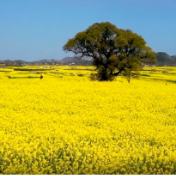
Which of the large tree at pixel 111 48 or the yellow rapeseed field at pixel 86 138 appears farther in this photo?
the large tree at pixel 111 48

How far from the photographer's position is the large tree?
32.7m

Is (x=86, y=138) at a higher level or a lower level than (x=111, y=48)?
lower

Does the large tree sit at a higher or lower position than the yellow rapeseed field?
higher

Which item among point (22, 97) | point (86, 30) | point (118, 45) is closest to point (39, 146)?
point (22, 97)

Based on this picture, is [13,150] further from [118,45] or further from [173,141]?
[118,45]

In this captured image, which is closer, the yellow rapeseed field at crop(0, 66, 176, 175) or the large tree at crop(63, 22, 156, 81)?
the yellow rapeseed field at crop(0, 66, 176, 175)

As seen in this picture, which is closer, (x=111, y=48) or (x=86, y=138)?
(x=86, y=138)

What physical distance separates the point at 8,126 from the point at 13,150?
230 centimetres

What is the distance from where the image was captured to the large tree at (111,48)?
1286 inches

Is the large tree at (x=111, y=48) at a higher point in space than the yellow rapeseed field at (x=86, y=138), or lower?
higher

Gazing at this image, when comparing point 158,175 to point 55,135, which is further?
point 55,135

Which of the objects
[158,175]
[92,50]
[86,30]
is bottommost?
[158,175]

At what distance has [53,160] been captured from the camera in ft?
21.2

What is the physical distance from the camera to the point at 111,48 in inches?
1299
